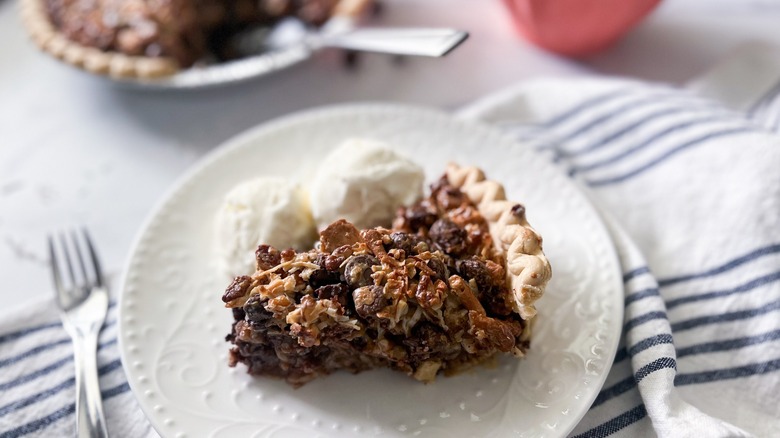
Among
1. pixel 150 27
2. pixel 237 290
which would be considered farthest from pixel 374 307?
pixel 150 27

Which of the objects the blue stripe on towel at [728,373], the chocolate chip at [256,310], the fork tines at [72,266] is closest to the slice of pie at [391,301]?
the chocolate chip at [256,310]

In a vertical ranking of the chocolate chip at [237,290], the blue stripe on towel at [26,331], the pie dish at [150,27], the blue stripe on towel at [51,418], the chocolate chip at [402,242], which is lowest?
the blue stripe on towel at [51,418]

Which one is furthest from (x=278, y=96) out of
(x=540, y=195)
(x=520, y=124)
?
(x=540, y=195)

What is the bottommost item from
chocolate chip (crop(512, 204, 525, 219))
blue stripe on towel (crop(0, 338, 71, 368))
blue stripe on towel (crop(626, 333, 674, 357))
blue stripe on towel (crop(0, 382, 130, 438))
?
blue stripe on towel (crop(0, 382, 130, 438))

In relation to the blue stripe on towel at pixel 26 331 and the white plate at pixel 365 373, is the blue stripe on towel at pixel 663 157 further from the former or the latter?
the blue stripe on towel at pixel 26 331

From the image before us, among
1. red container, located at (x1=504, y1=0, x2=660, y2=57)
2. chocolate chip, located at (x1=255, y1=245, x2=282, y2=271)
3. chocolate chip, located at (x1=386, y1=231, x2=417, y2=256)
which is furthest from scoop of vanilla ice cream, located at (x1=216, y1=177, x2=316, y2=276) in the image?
red container, located at (x1=504, y1=0, x2=660, y2=57)

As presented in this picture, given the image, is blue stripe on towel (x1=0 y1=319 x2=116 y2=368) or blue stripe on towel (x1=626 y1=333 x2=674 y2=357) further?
blue stripe on towel (x1=0 y1=319 x2=116 y2=368)

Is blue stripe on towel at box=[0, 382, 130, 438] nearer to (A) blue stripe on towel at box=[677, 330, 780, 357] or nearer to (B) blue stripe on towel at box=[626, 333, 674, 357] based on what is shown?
(B) blue stripe on towel at box=[626, 333, 674, 357]
